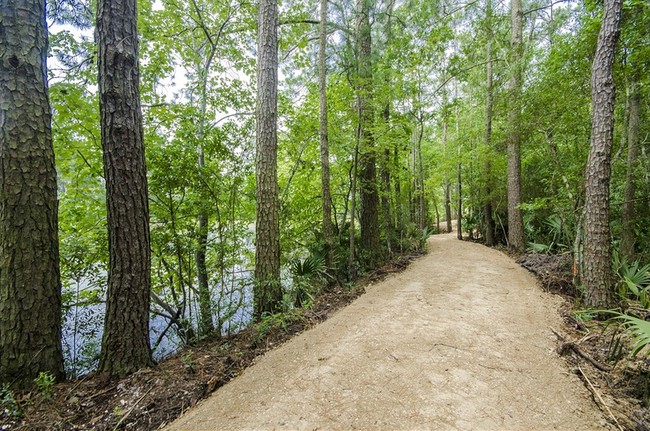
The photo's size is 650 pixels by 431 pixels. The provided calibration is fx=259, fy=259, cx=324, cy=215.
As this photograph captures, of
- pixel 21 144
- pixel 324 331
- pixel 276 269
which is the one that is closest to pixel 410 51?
pixel 276 269

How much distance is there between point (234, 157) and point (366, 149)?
2.92 meters

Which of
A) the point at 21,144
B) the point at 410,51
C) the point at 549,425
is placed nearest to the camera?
the point at 549,425

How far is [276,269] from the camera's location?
3.88 m

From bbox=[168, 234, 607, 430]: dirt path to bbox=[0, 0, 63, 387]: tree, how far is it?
1.51 meters

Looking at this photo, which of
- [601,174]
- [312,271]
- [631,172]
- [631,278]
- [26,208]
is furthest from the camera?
[312,271]

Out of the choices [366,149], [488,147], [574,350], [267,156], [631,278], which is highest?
[488,147]

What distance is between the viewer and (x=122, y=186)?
2484 mm

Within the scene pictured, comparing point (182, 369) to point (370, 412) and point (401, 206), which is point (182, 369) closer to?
point (370, 412)

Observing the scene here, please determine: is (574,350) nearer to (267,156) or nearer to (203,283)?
(267,156)

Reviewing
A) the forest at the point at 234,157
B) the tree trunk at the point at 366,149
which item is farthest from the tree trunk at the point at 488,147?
the tree trunk at the point at 366,149

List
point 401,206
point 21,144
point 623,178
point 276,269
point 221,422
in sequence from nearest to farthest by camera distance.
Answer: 1. point 221,422
2. point 21,144
3. point 276,269
4. point 623,178
5. point 401,206

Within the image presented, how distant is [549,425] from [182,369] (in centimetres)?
297

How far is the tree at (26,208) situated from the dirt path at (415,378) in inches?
59.6

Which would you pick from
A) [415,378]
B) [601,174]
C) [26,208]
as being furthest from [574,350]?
[26,208]
